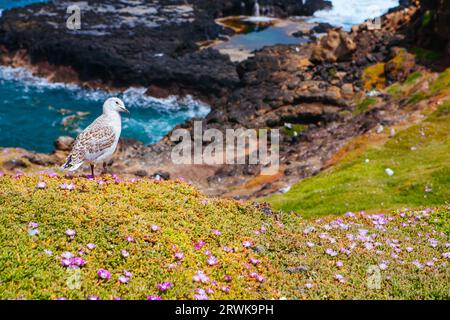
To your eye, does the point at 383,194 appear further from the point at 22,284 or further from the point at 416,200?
the point at 22,284

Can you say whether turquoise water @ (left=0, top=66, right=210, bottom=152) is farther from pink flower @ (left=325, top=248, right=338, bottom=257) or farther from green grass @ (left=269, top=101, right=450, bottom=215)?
Result: pink flower @ (left=325, top=248, right=338, bottom=257)

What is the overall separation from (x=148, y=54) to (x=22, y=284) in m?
100

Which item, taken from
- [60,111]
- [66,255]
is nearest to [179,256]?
[66,255]

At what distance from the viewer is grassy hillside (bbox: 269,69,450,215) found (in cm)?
2820

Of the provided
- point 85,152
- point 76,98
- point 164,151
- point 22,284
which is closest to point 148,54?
point 76,98

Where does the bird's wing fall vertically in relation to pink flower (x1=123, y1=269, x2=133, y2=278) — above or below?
above

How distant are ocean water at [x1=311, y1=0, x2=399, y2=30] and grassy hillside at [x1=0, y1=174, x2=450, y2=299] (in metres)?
126

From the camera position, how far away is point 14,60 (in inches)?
4262

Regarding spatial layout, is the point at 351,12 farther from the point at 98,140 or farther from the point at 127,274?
the point at 127,274

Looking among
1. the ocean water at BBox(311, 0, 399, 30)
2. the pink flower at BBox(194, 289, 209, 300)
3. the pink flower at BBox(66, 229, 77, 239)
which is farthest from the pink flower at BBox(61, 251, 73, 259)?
the ocean water at BBox(311, 0, 399, 30)

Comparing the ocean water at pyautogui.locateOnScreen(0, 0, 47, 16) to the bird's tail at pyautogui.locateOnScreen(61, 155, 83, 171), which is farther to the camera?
the ocean water at pyautogui.locateOnScreen(0, 0, 47, 16)

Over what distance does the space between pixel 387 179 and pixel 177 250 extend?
2228 centimetres

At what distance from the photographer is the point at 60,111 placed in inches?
3521

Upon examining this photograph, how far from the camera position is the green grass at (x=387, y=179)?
28188mm
